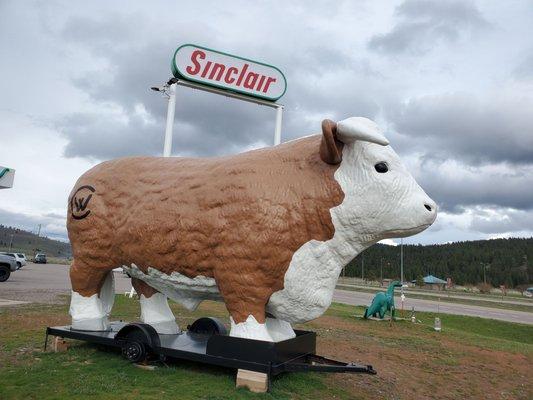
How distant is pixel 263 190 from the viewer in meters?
4.40

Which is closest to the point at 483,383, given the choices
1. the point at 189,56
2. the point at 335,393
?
the point at 335,393

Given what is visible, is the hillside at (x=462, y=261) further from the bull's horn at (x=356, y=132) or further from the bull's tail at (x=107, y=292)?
the bull's horn at (x=356, y=132)

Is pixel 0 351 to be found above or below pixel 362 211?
below

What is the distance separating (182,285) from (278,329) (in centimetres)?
111

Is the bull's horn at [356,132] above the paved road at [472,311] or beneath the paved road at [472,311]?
above

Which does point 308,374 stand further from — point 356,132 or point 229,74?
point 229,74

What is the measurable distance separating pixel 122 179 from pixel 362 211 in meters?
2.86

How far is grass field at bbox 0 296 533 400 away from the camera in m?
4.21

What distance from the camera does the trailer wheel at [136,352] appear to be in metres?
4.79

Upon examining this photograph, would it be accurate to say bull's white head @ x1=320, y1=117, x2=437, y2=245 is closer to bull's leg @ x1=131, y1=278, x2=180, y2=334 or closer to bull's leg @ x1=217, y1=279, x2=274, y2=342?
Answer: bull's leg @ x1=217, y1=279, x2=274, y2=342

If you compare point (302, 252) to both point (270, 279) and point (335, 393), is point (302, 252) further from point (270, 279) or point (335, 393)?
point (335, 393)

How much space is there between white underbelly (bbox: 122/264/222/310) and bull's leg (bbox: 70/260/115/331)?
1.66 ft

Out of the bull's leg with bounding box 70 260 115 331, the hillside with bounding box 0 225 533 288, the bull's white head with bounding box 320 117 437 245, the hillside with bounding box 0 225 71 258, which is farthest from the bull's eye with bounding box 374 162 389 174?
the hillside with bounding box 0 225 71 258

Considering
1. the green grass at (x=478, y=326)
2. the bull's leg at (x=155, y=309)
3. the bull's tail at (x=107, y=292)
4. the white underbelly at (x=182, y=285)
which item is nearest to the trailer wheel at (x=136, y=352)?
the white underbelly at (x=182, y=285)
